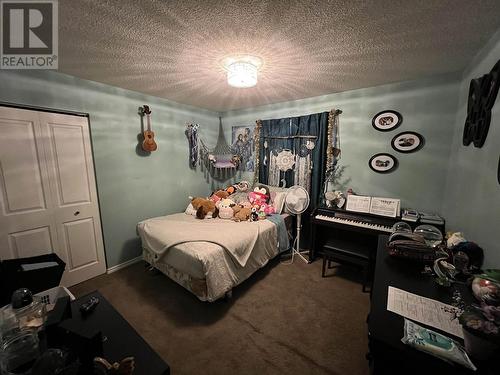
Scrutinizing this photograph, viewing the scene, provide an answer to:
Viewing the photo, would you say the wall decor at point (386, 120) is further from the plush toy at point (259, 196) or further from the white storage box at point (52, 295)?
the white storage box at point (52, 295)

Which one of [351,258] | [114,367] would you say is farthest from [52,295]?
[351,258]

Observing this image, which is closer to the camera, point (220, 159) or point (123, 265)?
point (123, 265)

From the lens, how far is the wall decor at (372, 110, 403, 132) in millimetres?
2432

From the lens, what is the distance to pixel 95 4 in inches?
46.7

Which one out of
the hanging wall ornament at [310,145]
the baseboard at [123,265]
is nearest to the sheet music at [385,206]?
the hanging wall ornament at [310,145]

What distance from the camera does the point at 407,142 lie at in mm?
2396

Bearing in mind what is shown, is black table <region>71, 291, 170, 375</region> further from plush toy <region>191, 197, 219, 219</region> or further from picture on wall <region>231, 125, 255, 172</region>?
picture on wall <region>231, 125, 255, 172</region>

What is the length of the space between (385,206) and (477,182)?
0.94 meters

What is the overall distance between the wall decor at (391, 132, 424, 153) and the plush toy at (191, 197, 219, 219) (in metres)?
2.52

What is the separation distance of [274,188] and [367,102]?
1760 millimetres

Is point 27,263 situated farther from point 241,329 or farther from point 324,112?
point 324,112

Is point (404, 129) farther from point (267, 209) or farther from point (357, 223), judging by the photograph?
point (267, 209)

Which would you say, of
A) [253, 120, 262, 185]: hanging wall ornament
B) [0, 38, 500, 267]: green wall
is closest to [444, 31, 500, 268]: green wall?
[0, 38, 500, 267]: green wall

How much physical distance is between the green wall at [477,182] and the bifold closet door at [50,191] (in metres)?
3.70
